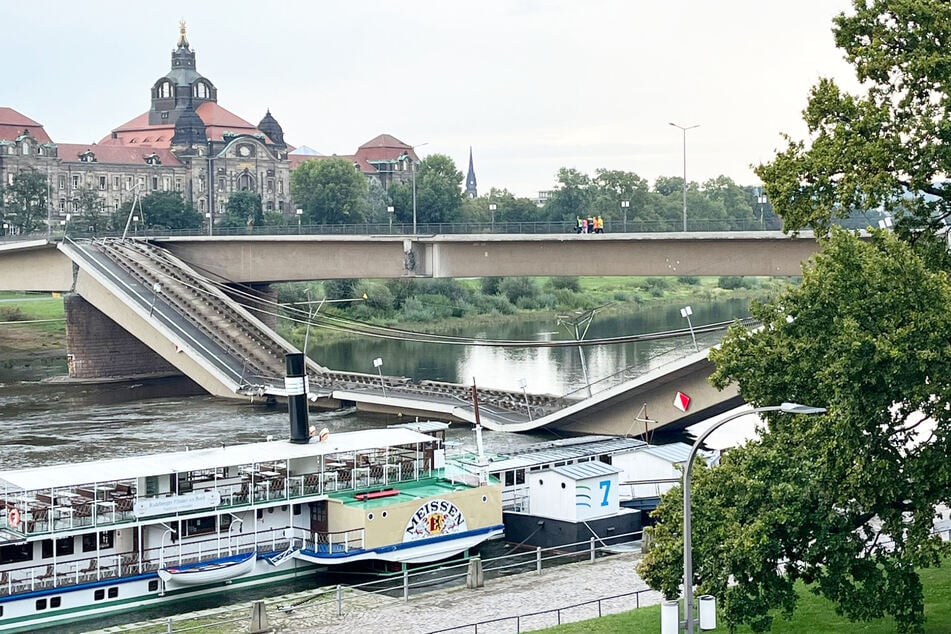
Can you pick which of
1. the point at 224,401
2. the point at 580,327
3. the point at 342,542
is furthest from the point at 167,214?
A: the point at 342,542

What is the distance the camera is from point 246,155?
7618 inches

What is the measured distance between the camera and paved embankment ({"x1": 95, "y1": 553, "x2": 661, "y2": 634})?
30.5 metres

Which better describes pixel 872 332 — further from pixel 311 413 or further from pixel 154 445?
pixel 311 413

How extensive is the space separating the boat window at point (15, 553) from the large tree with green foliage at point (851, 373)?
16173 mm

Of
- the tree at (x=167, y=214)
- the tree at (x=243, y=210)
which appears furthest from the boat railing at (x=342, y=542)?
the tree at (x=243, y=210)

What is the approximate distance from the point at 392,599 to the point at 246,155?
164780 millimetres

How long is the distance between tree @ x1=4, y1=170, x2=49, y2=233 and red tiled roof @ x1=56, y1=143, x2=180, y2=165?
3316cm

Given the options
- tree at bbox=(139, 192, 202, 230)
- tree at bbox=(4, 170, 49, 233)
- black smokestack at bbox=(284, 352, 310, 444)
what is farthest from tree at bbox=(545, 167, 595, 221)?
black smokestack at bbox=(284, 352, 310, 444)

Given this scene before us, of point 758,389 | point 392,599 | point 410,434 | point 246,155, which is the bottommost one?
point 392,599

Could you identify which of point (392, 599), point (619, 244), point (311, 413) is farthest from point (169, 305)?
point (392, 599)

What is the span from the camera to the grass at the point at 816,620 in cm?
2528

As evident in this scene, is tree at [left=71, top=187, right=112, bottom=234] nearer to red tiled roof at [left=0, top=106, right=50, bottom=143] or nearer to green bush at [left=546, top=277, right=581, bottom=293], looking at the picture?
red tiled roof at [left=0, top=106, right=50, bottom=143]

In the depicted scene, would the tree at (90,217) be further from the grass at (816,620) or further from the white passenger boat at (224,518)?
the grass at (816,620)

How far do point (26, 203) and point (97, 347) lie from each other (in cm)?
6727
